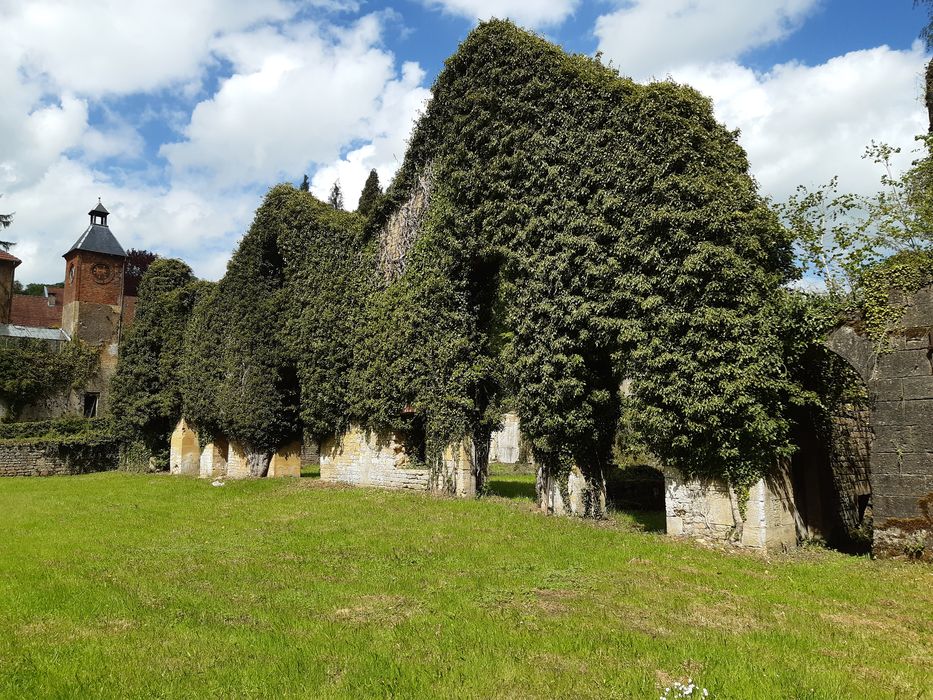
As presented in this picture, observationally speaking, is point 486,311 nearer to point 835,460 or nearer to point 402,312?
point 402,312

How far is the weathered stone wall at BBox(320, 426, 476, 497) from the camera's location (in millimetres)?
15680

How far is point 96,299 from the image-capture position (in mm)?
36125

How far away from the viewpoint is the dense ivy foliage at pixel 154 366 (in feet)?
92.9

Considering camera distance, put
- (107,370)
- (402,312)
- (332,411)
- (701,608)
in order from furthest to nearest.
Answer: (107,370) < (332,411) < (402,312) < (701,608)

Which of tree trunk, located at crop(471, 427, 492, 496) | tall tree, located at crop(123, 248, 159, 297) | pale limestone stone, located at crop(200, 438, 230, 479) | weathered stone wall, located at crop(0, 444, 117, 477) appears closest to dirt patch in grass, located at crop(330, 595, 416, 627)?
tree trunk, located at crop(471, 427, 492, 496)

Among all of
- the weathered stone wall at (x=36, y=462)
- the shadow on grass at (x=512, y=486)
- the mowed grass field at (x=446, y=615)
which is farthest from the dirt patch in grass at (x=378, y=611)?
the weathered stone wall at (x=36, y=462)

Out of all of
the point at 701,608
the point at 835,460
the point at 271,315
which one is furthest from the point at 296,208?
the point at 701,608

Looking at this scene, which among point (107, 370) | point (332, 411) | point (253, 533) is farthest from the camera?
point (107, 370)

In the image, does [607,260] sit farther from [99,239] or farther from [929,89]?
[99,239]

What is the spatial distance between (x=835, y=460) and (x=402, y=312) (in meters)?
10.5

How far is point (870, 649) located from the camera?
541cm

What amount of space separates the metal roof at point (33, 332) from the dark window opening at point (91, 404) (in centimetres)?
338

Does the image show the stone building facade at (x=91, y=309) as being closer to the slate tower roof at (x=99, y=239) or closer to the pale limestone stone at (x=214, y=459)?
the slate tower roof at (x=99, y=239)

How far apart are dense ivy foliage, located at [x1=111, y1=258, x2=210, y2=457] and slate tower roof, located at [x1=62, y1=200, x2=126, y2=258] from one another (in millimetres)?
8821
